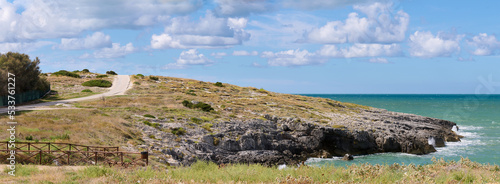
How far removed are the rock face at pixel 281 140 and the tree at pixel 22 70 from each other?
24.4 m

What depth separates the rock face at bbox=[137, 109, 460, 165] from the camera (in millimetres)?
34062

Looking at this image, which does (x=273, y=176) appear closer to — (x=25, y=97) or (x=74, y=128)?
(x=74, y=128)

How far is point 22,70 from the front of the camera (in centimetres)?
5153

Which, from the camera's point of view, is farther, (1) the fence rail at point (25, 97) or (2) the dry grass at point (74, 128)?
(1) the fence rail at point (25, 97)

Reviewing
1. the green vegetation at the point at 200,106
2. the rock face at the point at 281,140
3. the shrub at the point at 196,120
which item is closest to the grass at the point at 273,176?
the rock face at the point at 281,140

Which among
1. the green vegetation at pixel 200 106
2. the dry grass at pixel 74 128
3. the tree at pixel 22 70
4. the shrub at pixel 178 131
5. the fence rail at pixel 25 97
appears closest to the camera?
the dry grass at pixel 74 128

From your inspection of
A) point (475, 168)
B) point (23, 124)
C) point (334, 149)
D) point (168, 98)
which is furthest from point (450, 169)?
point (168, 98)

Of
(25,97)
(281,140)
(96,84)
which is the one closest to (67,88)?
(96,84)

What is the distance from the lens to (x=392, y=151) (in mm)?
46344

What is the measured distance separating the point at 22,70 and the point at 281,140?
124 ft

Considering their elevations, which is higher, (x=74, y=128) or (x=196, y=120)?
(x=74, y=128)

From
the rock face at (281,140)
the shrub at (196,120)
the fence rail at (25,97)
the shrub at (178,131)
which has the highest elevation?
the fence rail at (25,97)

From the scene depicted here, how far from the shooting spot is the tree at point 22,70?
159ft

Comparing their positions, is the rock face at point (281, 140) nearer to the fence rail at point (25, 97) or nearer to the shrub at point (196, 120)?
the shrub at point (196, 120)
